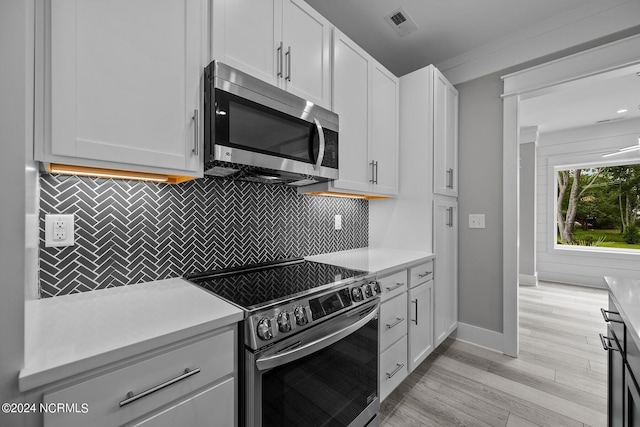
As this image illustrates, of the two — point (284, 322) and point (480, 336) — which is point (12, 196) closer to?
point (284, 322)

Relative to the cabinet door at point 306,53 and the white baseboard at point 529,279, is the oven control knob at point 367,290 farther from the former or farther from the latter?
the white baseboard at point 529,279

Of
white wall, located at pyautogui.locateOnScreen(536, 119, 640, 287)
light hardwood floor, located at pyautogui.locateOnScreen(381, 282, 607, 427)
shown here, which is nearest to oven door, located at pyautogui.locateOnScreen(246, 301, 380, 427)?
light hardwood floor, located at pyautogui.locateOnScreen(381, 282, 607, 427)

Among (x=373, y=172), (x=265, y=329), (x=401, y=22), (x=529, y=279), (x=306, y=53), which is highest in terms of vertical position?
(x=401, y=22)

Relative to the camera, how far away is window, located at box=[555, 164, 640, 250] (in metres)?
4.81

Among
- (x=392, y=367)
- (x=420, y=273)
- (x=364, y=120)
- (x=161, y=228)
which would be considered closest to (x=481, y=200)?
(x=420, y=273)

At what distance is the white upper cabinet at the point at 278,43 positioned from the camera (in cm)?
130

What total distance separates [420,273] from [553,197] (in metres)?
4.88

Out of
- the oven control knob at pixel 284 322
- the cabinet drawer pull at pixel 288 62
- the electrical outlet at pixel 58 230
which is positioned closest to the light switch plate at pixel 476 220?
the cabinet drawer pull at pixel 288 62

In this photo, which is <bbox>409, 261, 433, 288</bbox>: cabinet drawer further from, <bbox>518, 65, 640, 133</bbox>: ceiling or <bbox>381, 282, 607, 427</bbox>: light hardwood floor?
<bbox>518, 65, 640, 133</bbox>: ceiling

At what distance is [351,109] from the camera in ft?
6.48

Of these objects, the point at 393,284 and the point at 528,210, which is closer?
the point at 393,284

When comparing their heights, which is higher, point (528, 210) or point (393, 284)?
point (528, 210)

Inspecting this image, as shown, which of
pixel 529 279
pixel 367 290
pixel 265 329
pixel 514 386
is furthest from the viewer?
pixel 529 279

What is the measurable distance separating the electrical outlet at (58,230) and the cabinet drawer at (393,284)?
1510mm
